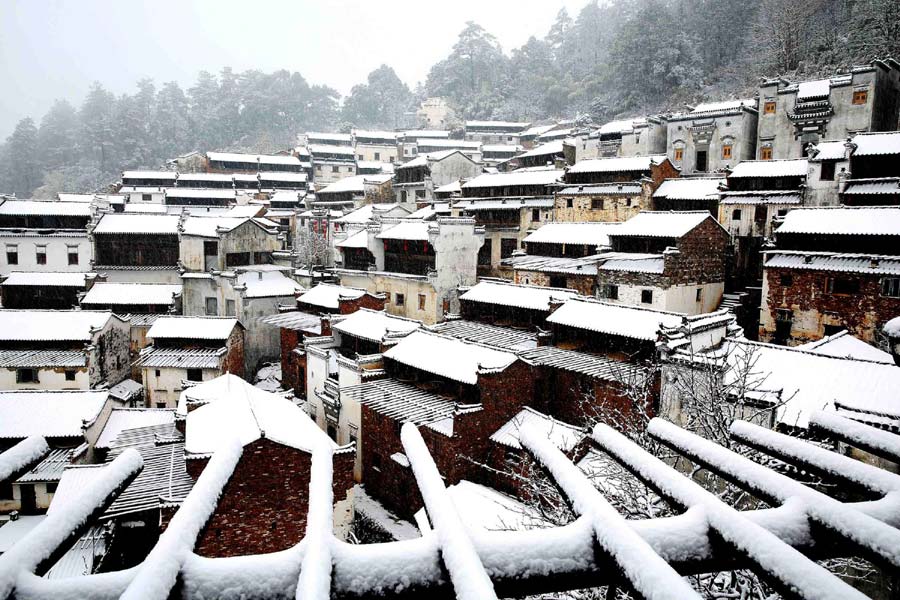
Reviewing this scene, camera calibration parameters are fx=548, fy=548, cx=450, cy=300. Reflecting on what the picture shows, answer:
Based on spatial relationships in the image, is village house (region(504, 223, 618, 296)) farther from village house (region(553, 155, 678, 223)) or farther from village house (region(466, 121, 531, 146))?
village house (region(466, 121, 531, 146))

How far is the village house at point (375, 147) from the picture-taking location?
67938 mm

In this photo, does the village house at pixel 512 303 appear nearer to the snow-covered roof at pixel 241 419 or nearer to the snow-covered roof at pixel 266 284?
the snow-covered roof at pixel 241 419

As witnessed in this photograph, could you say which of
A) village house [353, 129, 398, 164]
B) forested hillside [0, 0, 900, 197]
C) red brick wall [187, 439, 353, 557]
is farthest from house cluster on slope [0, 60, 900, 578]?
village house [353, 129, 398, 164]

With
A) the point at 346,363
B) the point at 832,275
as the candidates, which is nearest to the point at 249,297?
the point at 346,363

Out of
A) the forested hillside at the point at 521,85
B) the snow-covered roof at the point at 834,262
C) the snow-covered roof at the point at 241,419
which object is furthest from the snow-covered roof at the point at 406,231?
the forested hillside at the point at 521,85

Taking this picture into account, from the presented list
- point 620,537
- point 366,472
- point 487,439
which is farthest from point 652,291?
point 620,537

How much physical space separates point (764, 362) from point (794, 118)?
2318cm

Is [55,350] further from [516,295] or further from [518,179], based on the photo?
[518,179]

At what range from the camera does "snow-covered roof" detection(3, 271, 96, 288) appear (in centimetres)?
3269

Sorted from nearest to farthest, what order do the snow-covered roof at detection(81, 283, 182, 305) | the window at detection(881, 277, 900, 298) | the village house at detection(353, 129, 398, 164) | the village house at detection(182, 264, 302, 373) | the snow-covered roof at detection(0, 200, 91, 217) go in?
the window at detection(881, 277, 900, 298) → the snow-covered roof at detection(81, 283, 182, 305) → the village house at detection(182, 264, 302, 373) → the snow-covered roof at detection(0, 200, 91, 217) → the village house at detection(353, 129, 398, 164)

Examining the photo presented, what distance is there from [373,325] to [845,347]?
18997 millimetres

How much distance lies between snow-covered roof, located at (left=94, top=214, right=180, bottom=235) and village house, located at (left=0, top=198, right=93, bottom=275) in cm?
109

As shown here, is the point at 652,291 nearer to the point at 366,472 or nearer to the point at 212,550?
the point at 366,472

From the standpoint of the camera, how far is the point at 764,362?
16.8 metres
